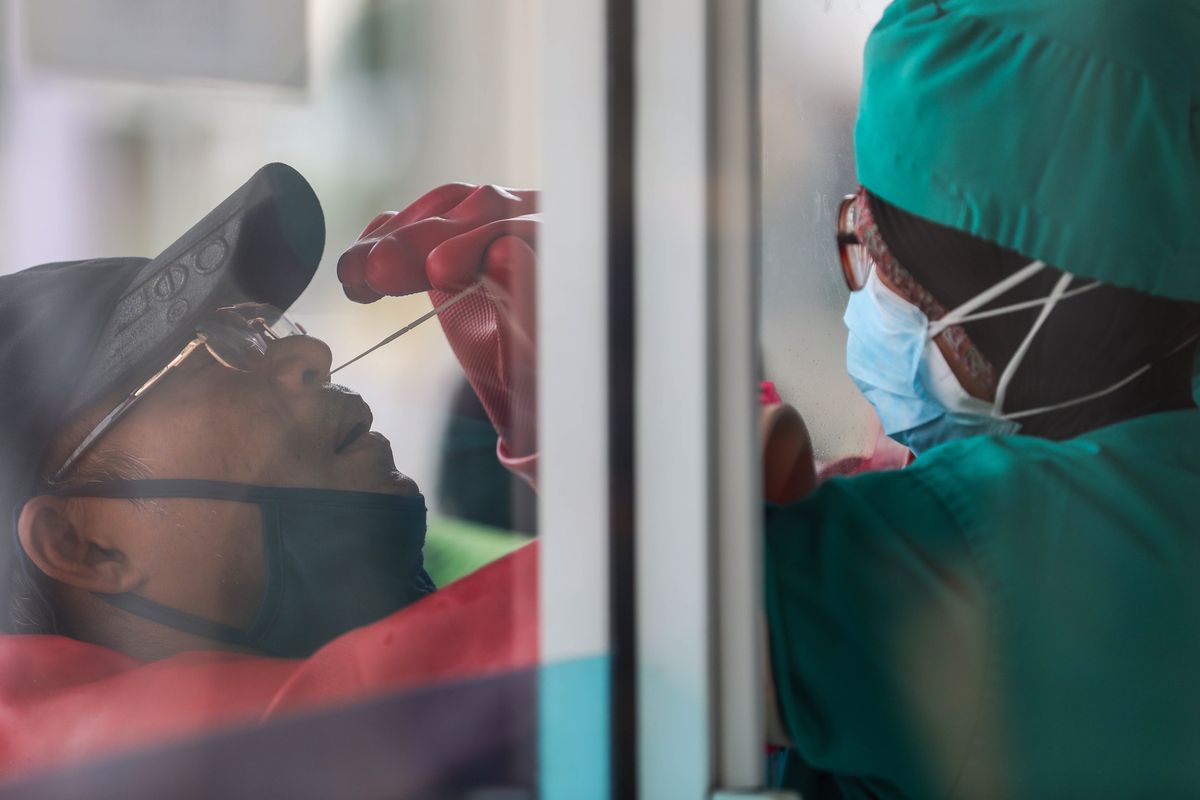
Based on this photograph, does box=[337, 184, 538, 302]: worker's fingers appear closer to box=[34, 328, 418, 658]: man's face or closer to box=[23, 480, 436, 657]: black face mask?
box=[34, 328, 418, 658]: man's face

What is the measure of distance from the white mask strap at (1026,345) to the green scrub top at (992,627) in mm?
74

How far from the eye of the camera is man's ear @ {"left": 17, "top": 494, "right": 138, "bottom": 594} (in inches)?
40.3

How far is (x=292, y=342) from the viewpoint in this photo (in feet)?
3.53

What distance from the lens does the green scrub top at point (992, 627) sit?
1161mm

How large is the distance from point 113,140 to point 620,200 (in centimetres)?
47

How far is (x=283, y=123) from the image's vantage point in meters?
1.01

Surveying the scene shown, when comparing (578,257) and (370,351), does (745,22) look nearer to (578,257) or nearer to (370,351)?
(578,257)

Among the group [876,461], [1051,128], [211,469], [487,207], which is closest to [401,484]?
[211,469]

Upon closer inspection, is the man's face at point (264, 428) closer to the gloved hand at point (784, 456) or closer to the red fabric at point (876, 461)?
the gloved hand at point (784, 456)

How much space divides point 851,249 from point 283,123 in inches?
29.5

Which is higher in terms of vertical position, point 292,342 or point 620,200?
point 620,200

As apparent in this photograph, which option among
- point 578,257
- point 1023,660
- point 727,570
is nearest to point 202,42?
point 578,257

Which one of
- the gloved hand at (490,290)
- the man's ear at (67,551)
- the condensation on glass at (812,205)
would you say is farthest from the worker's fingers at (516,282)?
the man's ear at (67,551)

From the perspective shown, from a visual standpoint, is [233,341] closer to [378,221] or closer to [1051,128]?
[378,221]
